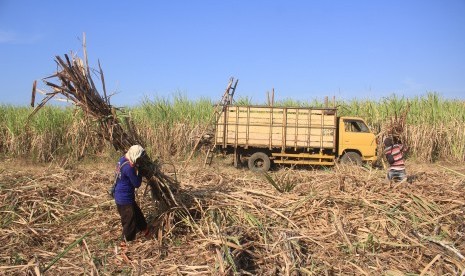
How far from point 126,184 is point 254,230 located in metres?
1.65

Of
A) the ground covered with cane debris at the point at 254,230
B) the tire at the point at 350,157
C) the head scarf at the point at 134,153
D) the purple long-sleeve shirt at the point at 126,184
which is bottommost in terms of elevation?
the ground covered with cane debris at the point at 254,230

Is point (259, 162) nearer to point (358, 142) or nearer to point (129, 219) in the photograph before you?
point (358, 142)

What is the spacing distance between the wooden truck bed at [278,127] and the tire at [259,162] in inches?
11.8

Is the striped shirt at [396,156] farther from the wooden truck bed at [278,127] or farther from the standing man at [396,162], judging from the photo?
the wooden truck bed at [278,127]

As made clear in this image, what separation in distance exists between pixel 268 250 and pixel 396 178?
3.82 meters

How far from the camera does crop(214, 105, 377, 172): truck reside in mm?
11305

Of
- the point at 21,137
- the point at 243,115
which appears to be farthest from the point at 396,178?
the point at 21,137

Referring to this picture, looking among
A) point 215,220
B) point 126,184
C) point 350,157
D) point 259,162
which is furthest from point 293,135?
point 126,184

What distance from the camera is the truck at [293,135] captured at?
11.3 metres

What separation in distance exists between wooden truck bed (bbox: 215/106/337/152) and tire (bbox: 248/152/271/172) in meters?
0.30

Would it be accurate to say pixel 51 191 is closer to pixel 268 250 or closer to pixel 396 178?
pixel 268 250

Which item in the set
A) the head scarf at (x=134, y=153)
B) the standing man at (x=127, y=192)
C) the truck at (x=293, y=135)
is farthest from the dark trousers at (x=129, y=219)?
the truck at (x=293, y=135)

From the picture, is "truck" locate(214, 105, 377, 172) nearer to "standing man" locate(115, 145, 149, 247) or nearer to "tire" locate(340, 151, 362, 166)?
"tire" locate(340, 151, 362, 166)

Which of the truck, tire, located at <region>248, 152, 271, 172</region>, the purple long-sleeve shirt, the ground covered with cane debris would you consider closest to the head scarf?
the purple long-sleeve shirt
